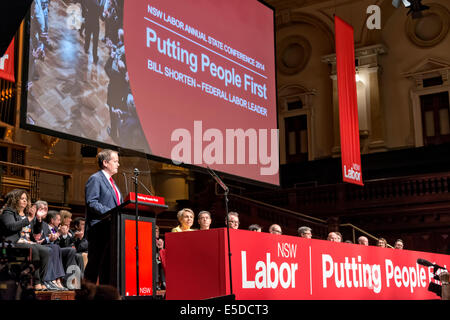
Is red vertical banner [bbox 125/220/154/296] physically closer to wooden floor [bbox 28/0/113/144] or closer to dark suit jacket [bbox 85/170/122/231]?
dark suit jacket [bbox 85/170/122/231]

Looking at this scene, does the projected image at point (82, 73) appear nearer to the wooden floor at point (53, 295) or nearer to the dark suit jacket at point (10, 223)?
the dark suit jacket at point (10, 223)

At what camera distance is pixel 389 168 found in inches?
608

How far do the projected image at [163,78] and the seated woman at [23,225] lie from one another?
2.55 ft

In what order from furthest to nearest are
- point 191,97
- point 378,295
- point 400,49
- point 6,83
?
1. point 400,49
2. point 6,83
3. point 191,97
4. point 378,295

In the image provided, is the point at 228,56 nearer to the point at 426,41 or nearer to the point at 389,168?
the point at 389,168

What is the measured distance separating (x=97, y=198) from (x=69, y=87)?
5.97ft

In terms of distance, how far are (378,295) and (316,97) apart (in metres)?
11.6

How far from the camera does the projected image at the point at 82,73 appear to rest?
565 centimetres

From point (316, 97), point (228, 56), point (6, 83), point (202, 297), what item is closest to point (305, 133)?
point (316, 97)

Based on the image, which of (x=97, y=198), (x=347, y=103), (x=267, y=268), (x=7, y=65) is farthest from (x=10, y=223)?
(x=347, y=103)

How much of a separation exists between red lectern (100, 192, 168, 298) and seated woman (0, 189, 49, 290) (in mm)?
1133

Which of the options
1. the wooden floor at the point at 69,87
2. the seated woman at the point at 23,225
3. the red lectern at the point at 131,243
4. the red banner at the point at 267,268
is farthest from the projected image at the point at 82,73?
the red banner at the point at 267,268

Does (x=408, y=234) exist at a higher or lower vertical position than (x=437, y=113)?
lower

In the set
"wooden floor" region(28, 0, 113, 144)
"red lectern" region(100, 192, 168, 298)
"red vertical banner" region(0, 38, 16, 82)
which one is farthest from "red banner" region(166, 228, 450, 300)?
"red vertical banner" region(0, 38, 16, 82)
